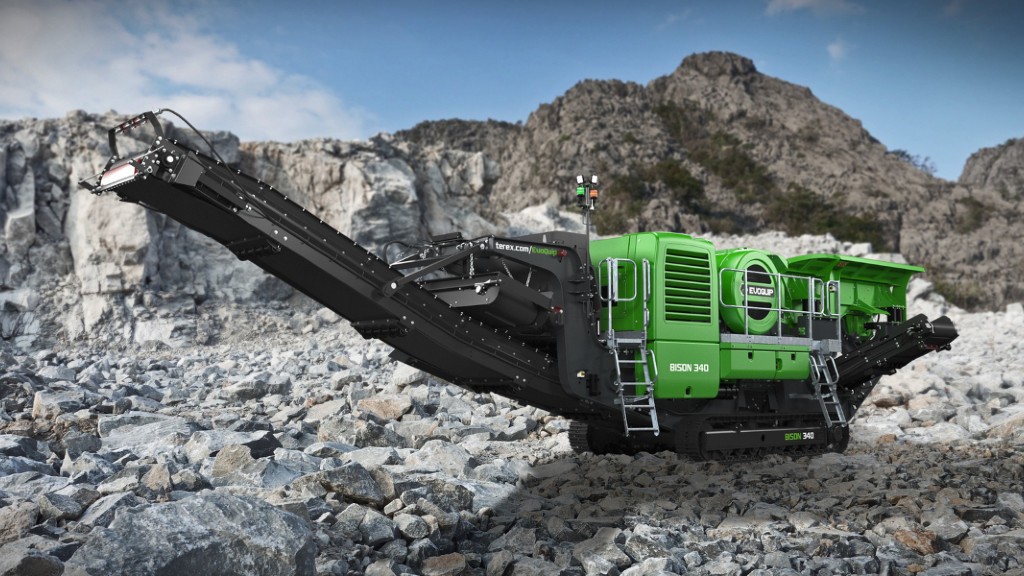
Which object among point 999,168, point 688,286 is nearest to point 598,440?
point 688,286

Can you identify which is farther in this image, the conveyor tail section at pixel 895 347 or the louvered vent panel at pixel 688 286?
the conveyor tail section at pixel 895 347

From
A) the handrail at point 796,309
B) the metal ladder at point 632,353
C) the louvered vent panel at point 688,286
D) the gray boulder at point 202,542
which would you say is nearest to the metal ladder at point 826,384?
the handrail at point 796,309

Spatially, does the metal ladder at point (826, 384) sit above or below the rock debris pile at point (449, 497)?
above

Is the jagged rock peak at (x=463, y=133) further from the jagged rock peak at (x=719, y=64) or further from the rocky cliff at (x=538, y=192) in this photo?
the jagged rock peak at (x=719, y=64)

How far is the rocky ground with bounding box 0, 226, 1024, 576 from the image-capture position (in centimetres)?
442

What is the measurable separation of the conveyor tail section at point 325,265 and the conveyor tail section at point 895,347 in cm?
455

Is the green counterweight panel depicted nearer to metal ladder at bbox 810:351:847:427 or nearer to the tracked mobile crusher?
the tracked mobile crusher

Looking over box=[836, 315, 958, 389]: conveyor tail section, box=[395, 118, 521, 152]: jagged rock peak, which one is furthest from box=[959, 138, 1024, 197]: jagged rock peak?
box=[836, 315, 958, 389]: conveyor tail section

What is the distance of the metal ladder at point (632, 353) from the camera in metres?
7.09

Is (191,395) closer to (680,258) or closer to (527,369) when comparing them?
(527,369)

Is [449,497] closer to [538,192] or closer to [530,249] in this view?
[530,249]

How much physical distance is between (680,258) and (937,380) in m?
8.56

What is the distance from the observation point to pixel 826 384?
903 centimetres

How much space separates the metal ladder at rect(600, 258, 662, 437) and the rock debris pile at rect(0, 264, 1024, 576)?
2.65 ft
